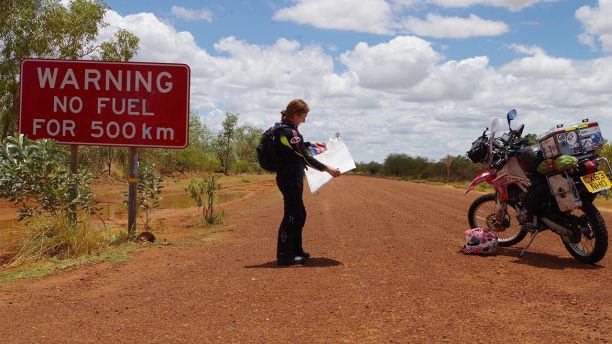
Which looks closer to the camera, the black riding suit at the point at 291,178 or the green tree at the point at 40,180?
the black riding suit at the point at 291,178

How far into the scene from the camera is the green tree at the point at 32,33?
23.5 m

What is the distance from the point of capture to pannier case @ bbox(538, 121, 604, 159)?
770cm

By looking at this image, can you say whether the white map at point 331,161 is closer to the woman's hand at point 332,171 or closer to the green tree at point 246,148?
the woman's hand at point 332,171

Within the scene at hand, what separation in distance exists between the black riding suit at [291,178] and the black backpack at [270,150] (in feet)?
0.13

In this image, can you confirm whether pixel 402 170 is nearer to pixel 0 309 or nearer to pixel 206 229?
pixel 206 229

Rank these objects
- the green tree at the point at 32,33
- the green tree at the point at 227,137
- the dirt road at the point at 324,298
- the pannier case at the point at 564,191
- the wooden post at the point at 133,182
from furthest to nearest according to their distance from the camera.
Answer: the green tree at the point at 227,137
the green tree at the point at 32,33
the wooden post at the point at 133,182
the pannier case at the point at 564,191
the dirt road at the point at 324,298

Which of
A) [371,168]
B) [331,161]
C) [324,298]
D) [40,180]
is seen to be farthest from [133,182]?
[371,168]

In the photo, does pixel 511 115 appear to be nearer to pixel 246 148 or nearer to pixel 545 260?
pixel 545 260

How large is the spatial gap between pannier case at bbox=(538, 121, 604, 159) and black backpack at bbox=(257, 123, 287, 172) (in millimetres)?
3183

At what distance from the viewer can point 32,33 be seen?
23.7 metres

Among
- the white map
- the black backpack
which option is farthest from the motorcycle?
the black backpack

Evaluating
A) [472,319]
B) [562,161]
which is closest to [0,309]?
[472,319]

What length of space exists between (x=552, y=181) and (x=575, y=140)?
548 mm

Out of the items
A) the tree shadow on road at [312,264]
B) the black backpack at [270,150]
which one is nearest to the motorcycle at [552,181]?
the tree shadow on road at [312,264]
